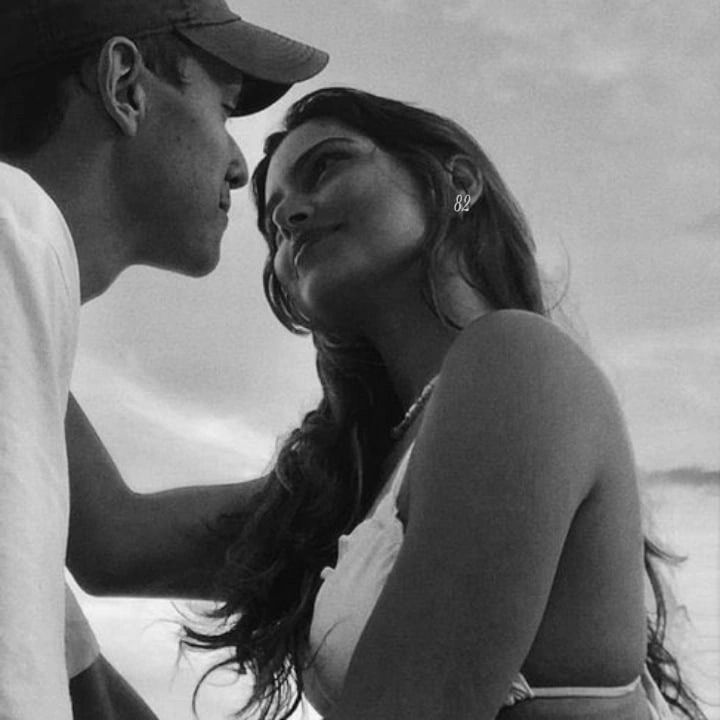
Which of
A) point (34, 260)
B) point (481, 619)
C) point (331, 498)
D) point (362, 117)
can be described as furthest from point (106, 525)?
point (34, 260)

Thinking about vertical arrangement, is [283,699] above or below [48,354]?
below

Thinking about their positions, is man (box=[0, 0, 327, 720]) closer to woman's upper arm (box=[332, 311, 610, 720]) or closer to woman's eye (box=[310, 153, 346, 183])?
woman's eye (box=[310, 153, 346, 183])

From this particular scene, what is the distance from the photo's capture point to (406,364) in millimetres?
1721

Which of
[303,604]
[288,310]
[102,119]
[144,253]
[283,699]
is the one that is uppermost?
[102,119]

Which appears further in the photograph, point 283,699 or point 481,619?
point 283,699

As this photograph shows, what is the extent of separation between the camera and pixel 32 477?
69 centimetres

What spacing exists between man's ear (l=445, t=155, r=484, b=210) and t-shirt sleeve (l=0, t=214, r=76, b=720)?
1006 millimetres

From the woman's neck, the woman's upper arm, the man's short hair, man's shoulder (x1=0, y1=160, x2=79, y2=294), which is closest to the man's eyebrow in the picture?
the woman's neck

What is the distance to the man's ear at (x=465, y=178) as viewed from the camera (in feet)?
5.65

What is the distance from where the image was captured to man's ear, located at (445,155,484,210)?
5.65 feet

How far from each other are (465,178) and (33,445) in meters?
1.13

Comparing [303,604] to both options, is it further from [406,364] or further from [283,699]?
[406,364]

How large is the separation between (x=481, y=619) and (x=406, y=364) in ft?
2.01

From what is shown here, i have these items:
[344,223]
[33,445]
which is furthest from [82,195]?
[33,445]
